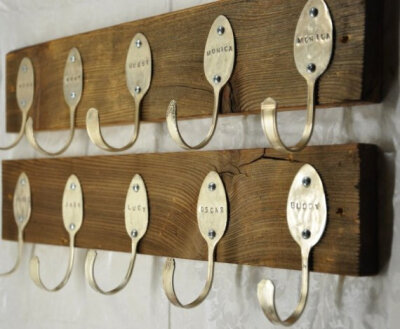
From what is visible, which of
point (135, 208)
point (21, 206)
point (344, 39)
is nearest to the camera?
point (344, 39)

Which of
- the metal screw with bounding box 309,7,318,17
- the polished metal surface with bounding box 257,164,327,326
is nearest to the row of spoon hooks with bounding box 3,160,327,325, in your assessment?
the polished metal surface with bounding box 257,164,327,326

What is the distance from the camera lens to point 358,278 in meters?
0.49

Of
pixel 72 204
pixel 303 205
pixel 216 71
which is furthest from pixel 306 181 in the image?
pixel 72 204

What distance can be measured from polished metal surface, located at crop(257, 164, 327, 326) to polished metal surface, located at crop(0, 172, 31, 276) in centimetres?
32

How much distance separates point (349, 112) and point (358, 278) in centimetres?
11

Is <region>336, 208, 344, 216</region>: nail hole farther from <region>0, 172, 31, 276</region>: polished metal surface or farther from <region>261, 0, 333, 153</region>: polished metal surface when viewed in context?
<region>0, 172, 31, 276</region>: polished metal surface

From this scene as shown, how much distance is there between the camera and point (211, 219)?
56 centimetres

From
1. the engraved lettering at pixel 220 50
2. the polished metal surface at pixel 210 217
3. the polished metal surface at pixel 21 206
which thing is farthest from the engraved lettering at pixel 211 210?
the polished metal surface at pixel 21 206

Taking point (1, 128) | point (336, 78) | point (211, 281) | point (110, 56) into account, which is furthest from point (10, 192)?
point (336, 78)

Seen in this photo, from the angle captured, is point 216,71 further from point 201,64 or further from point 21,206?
point 21,206

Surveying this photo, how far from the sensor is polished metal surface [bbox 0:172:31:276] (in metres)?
0.74

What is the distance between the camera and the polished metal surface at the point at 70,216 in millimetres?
676

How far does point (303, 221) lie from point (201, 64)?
15cm

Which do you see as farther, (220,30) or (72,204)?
(72,204)
